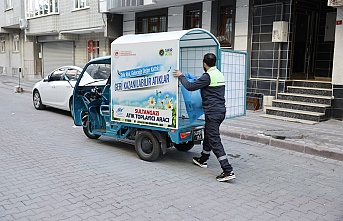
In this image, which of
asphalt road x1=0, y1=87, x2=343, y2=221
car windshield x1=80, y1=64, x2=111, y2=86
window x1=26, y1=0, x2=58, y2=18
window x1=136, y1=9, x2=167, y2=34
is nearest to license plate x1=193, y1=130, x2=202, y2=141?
asphalt road x1=0, y1=87, x2=343, y2=221

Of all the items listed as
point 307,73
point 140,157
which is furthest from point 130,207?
point 307,73

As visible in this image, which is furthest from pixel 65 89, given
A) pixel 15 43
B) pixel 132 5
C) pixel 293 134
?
pixel 15 43

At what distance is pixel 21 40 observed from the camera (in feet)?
89.1

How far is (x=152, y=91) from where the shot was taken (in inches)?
234

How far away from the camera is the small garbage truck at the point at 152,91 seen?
18.7 ft

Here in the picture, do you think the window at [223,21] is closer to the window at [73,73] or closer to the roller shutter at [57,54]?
the window at [73,73]

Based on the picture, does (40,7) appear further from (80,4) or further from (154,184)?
(154,184)

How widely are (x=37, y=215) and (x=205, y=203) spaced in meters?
2.05

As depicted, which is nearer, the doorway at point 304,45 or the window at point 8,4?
the doorway at point 304,45

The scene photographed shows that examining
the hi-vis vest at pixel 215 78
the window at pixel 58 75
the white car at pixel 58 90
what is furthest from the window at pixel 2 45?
the hi-vis vest at pixel 215 78

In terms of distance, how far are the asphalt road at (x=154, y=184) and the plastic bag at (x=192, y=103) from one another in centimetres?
93

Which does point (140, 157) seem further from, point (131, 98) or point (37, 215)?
point (37, 215)

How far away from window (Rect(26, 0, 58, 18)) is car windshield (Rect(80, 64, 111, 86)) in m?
13.4

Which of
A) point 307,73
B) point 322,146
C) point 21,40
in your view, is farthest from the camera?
point 21,40
